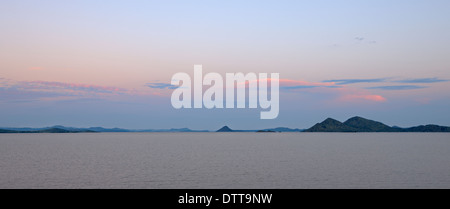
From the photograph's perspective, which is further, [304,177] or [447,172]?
[447,172]

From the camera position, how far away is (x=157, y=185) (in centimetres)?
4866

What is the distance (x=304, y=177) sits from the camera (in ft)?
184
